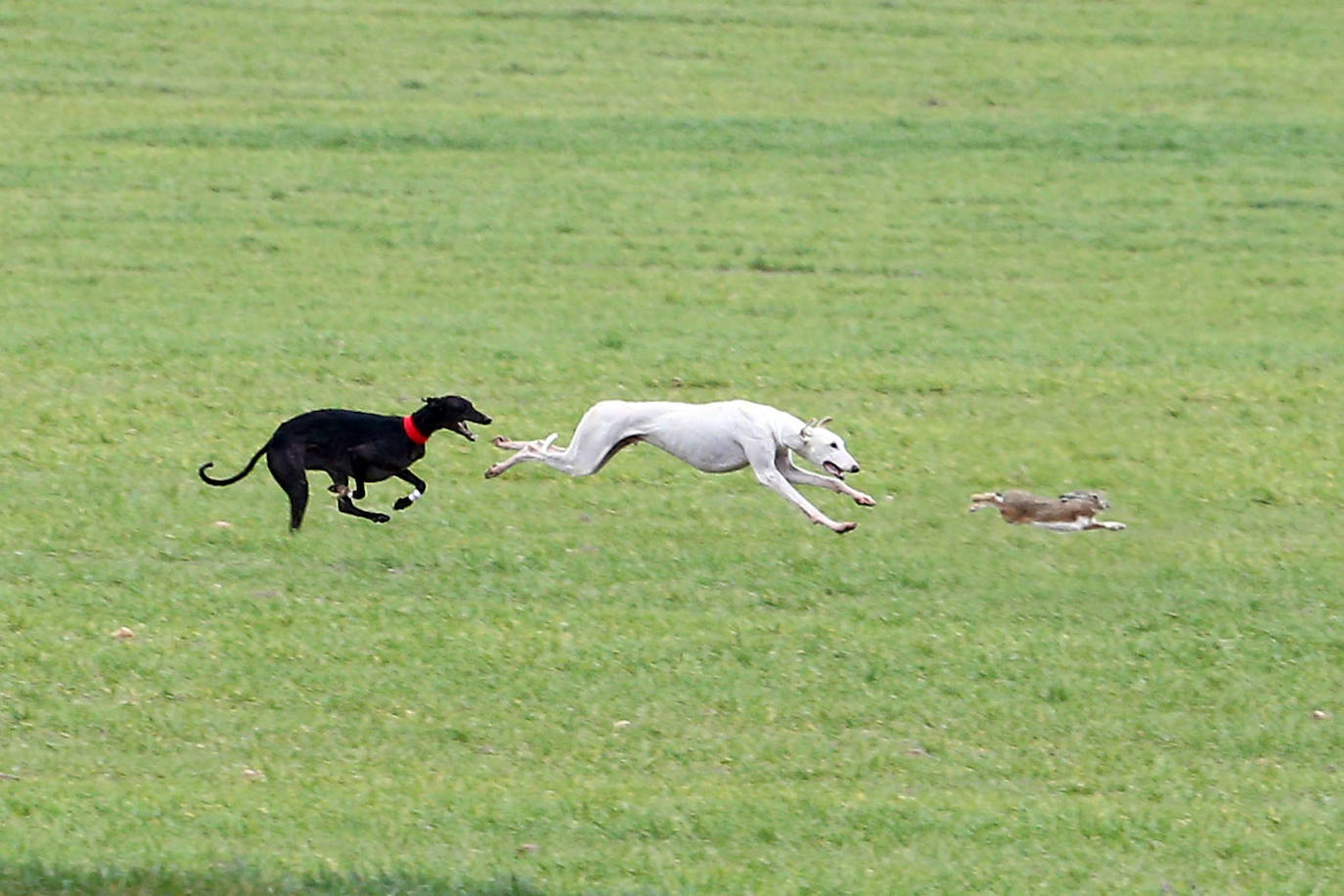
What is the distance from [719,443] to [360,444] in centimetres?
210

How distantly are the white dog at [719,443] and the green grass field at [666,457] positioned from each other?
1.08 meters

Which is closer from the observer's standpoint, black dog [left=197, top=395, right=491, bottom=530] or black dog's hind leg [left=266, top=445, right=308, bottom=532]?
black dog [left=197, top=395, right=491, bottom=530]

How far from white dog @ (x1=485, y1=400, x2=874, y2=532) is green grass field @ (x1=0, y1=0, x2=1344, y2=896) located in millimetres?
1075

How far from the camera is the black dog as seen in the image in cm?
1127

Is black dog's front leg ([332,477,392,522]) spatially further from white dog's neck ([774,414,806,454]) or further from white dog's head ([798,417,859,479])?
white dog's head ([798,417,859,479])

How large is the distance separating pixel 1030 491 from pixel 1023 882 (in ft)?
22.2

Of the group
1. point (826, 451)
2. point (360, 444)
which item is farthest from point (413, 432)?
point (826, 451)

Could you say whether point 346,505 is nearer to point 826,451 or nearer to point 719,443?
point 719,443

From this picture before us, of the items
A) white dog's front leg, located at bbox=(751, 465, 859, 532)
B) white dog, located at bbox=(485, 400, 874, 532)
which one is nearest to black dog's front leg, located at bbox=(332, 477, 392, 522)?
white dog, located at bbox=(485, 400, 874, 532)

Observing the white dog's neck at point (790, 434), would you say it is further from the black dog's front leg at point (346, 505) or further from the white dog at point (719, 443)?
the black dog's front leg at point (346, 505)

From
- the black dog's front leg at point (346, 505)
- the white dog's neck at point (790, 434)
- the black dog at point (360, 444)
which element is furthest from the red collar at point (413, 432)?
the white dog's neck at point (790, 434)

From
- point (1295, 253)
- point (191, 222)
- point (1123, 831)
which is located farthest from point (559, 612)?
point (1295, 253)

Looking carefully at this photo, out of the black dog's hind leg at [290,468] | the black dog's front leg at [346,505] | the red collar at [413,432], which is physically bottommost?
the black dog's front leg at [346,505]

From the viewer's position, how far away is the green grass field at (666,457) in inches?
411
